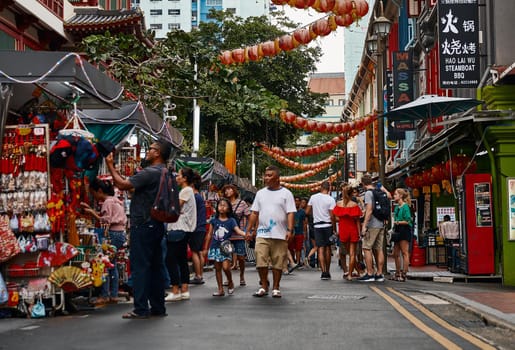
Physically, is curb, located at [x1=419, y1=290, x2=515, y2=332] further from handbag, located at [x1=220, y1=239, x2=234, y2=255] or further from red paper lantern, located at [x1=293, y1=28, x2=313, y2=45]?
red paper lantern, located at [x1=293, y1=28, x2=313, y2=45]

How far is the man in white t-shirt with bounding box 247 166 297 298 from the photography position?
1293 centimetres

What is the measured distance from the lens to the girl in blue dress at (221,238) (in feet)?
44.3

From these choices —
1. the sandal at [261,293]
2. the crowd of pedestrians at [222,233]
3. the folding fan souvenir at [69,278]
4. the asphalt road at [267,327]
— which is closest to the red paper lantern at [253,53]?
the crowd of pedestrians at [222,233]

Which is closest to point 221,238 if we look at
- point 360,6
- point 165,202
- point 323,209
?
point 165,202

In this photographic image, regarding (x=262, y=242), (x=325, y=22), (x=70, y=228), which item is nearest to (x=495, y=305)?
(x=262, y=242)

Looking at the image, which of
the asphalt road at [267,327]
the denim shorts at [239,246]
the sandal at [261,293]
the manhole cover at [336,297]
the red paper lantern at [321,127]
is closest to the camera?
the asphalt road at [267,327]

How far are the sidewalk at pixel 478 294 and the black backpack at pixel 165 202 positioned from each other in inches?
147

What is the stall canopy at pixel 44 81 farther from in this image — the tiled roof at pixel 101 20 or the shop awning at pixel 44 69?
the tiled roof at pixel 101 20

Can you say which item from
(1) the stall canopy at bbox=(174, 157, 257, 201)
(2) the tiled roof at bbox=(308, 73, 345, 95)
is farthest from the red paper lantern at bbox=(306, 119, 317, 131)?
(2) the tiled roof at bbox=(308, 73, 345, 95)

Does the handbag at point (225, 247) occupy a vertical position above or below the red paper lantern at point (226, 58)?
below

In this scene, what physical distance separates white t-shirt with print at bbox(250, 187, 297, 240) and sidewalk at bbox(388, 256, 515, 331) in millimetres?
2522

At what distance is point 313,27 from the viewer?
1886cm

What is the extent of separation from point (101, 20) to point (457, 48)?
10.4 m

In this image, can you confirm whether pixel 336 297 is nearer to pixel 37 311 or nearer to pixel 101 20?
pixel 37 311
